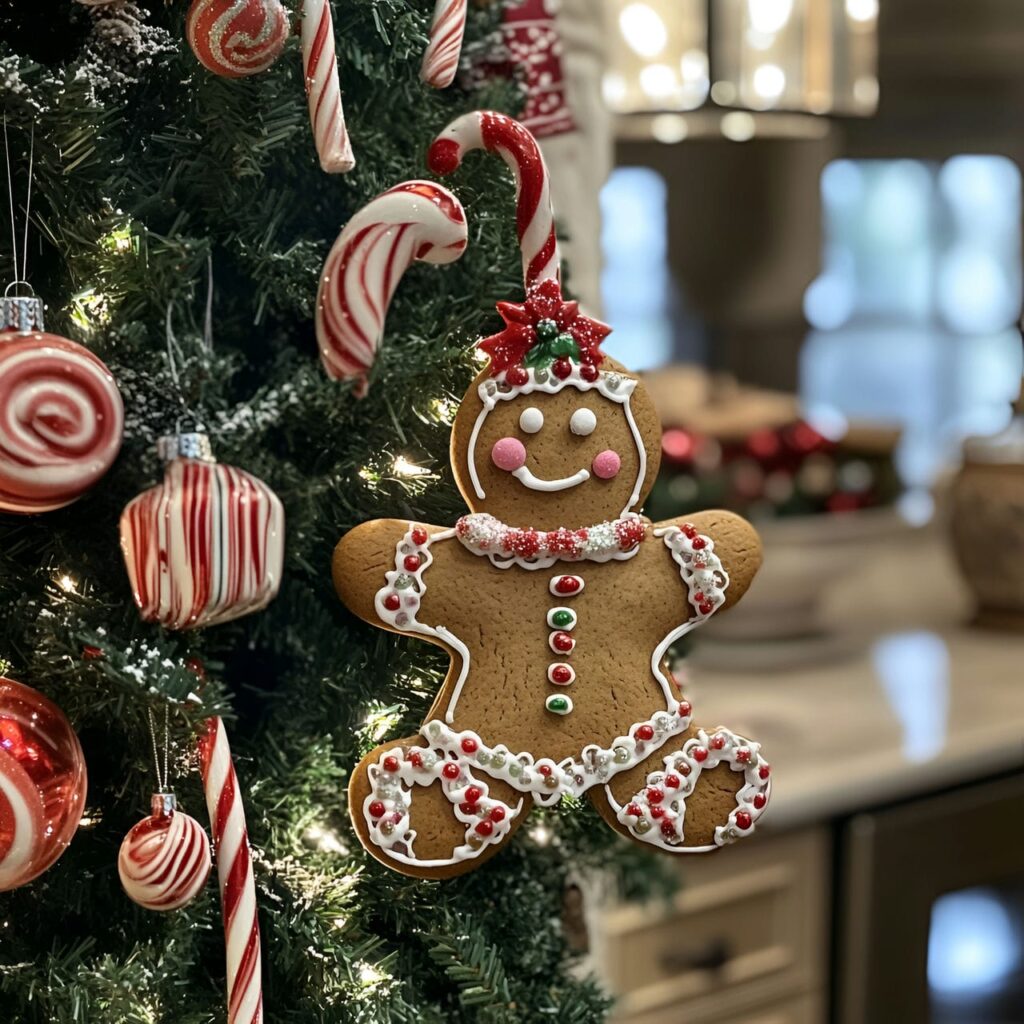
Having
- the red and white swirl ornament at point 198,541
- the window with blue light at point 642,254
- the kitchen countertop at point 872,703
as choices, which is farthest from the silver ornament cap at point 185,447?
the window with blue light at point 642,254

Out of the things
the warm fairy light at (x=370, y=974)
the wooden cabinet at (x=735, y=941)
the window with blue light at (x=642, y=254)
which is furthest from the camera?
the window with blue light at (x=642, y=254)

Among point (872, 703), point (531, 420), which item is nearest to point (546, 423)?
point (531, 420)

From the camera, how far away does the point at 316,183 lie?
594 mm

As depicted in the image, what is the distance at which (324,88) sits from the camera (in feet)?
1.56

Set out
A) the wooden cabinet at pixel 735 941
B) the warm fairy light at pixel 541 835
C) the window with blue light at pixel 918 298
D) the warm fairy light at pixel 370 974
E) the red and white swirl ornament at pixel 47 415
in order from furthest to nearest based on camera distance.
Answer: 1. the window with blue light at pixel 918 298
2. the wooden cabinet at pixel 735 941
3. the warm fairy light at pixel 541 835
4. the warm fairy light at pixel 370 974
5. the red and white swirl ornament at pixel 47 415

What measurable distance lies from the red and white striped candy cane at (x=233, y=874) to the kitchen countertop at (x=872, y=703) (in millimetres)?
529

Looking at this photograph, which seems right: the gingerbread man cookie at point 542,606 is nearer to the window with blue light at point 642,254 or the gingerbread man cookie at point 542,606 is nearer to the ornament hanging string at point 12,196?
the ornament hanging string at point 12,196

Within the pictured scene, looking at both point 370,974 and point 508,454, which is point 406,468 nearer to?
point 508,454

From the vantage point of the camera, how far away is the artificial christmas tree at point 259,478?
1.66ft

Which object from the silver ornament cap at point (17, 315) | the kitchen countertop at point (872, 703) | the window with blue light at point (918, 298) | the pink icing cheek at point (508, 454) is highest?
the silver ornament cap at point (17, 315)

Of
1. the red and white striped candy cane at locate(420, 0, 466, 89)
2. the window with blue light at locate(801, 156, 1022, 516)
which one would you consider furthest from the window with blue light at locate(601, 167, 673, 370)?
the red and white striped candy cane at locate(420, 0, 466, 89)

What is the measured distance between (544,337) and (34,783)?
0.83 feet

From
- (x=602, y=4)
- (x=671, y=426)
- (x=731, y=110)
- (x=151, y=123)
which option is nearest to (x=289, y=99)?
(x=151, y=123)

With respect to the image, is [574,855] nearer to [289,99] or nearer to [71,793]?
[71,793]
